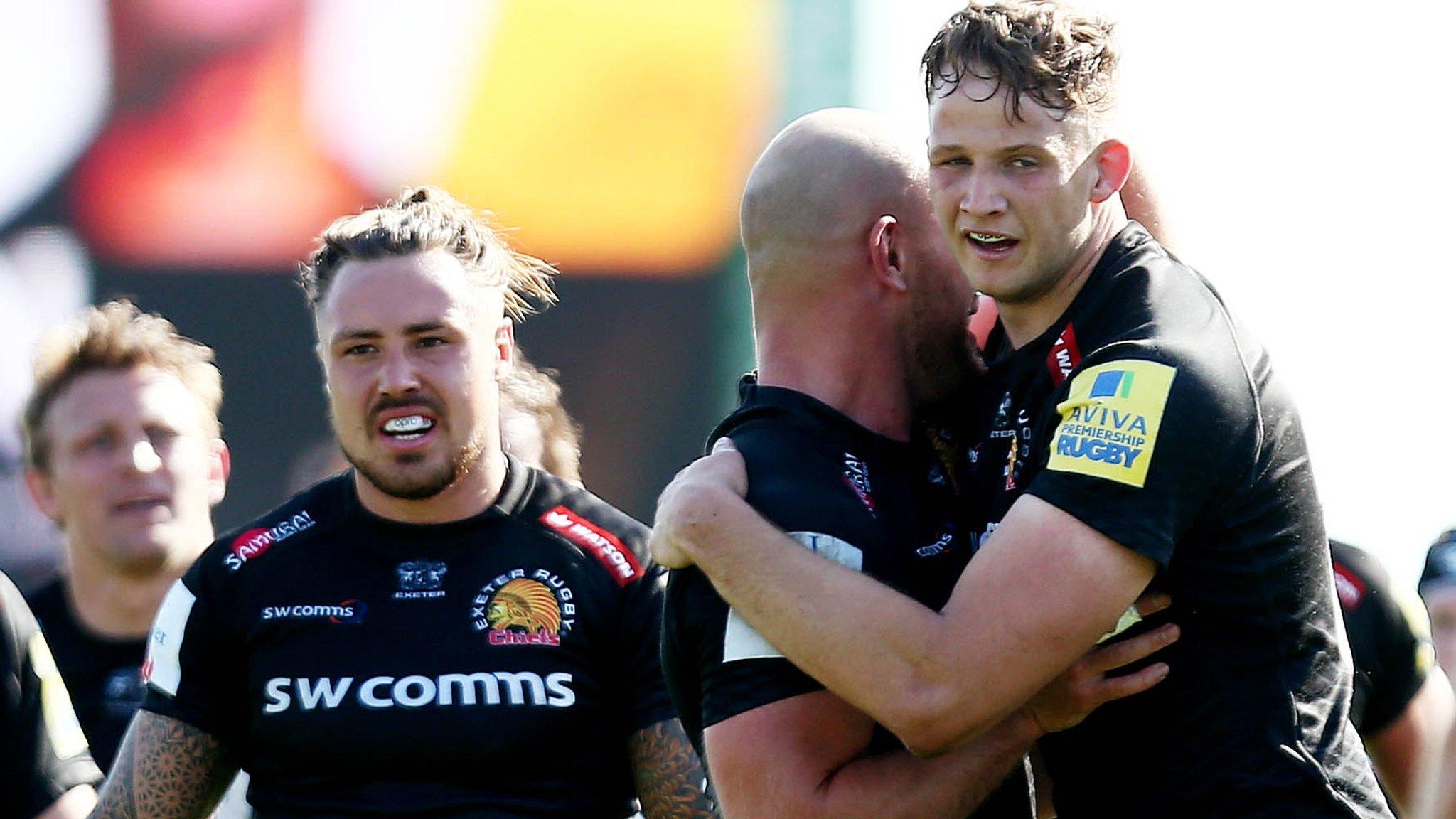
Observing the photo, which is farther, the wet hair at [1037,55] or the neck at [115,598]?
the neck at [115,598]

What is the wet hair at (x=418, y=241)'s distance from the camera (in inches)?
167

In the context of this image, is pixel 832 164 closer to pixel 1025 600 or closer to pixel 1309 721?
pixel 1025 600

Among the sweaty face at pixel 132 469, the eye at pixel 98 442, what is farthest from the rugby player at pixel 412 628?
the eye at pixel 98 442

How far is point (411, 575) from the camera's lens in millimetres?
4047

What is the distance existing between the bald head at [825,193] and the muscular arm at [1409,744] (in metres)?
2.97

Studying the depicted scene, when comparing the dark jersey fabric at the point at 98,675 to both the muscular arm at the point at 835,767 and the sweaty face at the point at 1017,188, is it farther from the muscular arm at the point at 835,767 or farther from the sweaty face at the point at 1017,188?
the sweaty face at the point at 1017,188

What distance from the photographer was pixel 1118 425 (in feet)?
8.54

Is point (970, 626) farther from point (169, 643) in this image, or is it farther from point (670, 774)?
point (169, 643)

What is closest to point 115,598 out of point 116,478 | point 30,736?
point 116,478

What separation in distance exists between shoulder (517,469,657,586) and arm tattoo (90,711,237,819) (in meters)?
0.88

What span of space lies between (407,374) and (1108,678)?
193cm

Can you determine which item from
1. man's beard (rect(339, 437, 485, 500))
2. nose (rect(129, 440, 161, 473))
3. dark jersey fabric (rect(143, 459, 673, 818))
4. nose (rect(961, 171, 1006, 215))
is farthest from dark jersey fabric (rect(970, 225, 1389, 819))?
nose (rect(129, 440, 161, 473))

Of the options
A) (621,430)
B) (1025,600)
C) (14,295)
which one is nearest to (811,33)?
(621,430)

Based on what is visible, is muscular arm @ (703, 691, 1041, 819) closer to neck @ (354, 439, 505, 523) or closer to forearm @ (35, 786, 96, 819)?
neck @ (354, 439, 505, 523)
